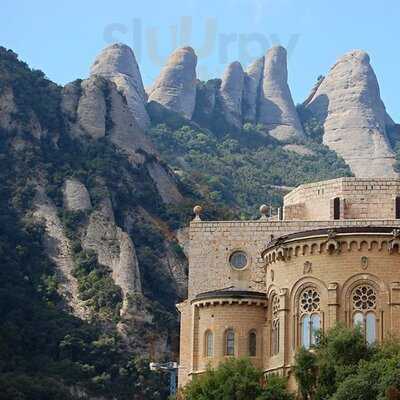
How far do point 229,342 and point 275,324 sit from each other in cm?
235

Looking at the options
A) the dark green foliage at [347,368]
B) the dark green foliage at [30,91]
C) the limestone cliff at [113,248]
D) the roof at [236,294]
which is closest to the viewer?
the dark green foliage at [347,368]

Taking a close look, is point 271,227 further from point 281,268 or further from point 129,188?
point 129,188

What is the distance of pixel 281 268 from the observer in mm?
58375

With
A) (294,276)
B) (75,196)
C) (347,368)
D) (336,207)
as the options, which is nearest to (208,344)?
(294,276)

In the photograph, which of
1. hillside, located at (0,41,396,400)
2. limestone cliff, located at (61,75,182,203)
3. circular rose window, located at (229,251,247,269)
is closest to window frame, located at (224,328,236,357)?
circular rose window, located at (229,251,247,269)

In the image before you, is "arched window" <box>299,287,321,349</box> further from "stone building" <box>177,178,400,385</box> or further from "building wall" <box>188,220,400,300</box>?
"building wall" <box>188,220,400,300</box>

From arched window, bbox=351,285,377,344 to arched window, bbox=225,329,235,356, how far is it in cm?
607

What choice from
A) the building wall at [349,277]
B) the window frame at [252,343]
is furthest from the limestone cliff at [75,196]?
the building wall at [349,277]

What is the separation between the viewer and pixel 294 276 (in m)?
57.4

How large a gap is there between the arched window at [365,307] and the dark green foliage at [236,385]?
163 inches

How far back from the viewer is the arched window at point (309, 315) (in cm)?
5644

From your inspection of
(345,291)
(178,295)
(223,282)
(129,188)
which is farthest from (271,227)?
(129,188)

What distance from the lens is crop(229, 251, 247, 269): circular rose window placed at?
63031mm

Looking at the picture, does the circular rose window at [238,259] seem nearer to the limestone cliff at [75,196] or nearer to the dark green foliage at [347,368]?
the dark green foliage at [347,368]
